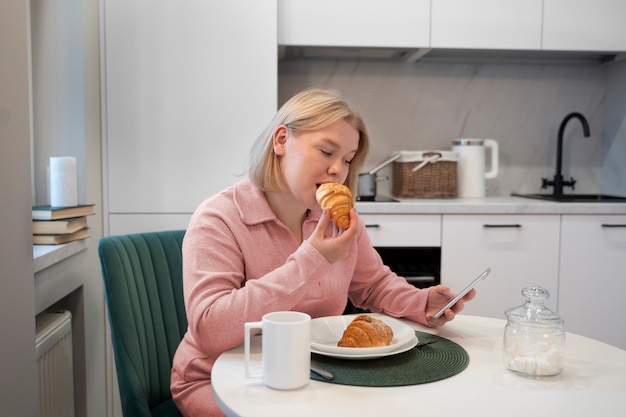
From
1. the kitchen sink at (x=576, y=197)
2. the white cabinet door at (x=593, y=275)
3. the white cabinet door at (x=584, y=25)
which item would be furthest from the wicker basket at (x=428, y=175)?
the white cabinet door at (x=584, y=25)

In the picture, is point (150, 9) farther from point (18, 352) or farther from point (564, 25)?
point (564, 25)

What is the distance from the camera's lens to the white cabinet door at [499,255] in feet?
8.86

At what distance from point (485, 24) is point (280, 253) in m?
1.87

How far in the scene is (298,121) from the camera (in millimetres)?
1396

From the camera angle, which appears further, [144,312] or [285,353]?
[144,312]

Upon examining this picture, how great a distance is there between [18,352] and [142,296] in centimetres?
30

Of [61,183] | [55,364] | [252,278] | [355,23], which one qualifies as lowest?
[55,364]

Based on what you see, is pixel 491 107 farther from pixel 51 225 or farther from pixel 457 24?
pixel 51 225

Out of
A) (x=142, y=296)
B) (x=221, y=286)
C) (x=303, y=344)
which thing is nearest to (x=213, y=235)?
(x=221, y=286)

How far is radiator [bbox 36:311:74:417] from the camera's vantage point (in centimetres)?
180

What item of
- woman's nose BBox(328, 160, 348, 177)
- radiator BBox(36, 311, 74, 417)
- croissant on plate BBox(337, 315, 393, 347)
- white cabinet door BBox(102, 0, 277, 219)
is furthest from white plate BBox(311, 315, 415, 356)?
white cabinet door BBox(102, 0, 277, 219)

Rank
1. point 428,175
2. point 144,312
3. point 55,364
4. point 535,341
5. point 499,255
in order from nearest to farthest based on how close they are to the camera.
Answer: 1. point 535,341
2. point 144,312
3. point 55,364
4. point 499,255
5. point 428,175

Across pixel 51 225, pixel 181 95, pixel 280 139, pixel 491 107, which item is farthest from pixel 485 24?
pixel 51 225

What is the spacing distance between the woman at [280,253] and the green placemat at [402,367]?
16cm
